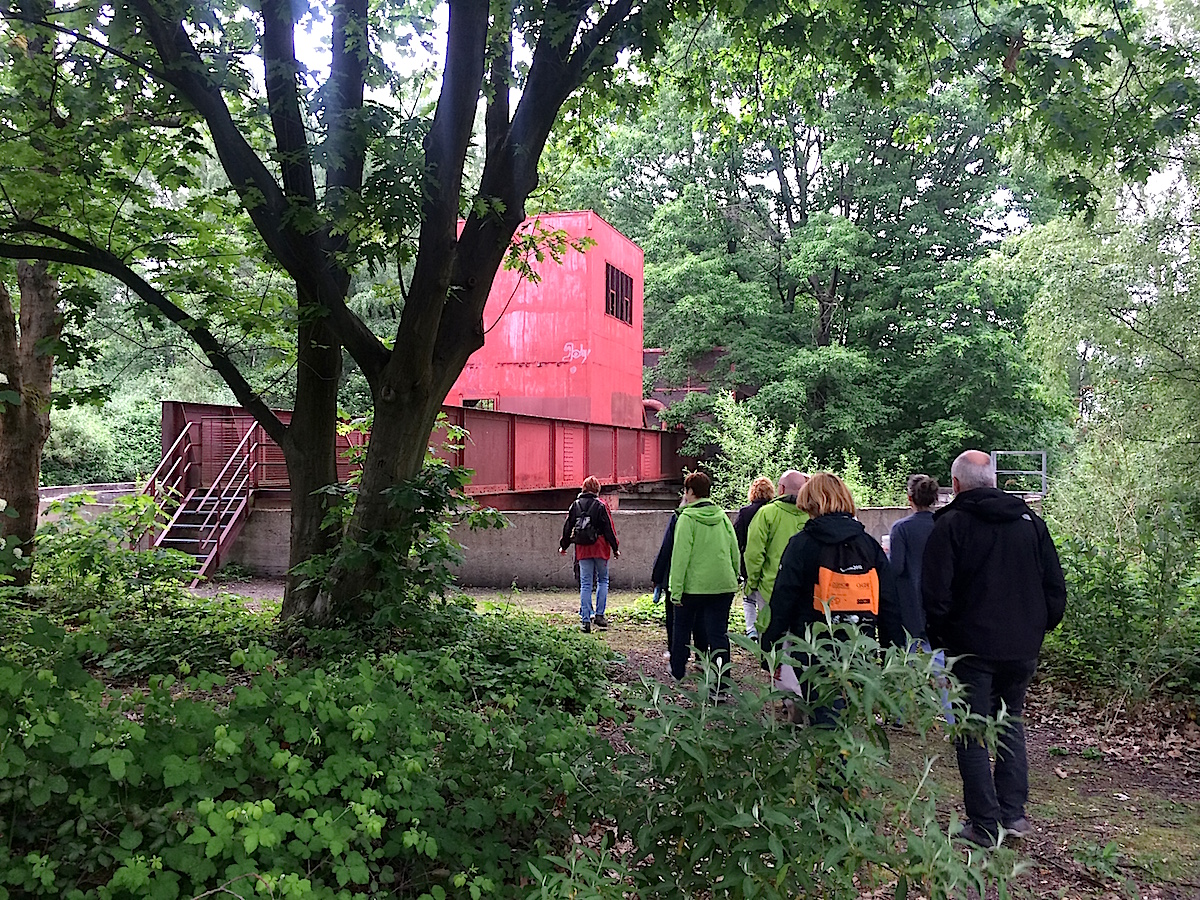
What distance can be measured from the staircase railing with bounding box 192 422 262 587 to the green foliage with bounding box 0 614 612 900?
10.2 meters

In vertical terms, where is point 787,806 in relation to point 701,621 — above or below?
above

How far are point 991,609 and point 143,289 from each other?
638 centimetres

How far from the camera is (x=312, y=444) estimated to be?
709 centimetres

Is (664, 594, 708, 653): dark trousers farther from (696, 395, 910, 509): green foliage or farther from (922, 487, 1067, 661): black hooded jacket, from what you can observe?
(696, 395, 910, 509): green foliage

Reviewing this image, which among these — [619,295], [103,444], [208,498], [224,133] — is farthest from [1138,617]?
[103,444]

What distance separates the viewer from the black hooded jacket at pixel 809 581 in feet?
14.8

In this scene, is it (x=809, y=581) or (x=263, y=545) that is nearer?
(x=809, y=581)

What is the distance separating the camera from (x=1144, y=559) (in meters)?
6.86

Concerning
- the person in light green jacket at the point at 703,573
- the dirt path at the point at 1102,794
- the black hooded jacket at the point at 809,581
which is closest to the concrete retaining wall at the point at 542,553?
the dirt path at the point at 1102,794

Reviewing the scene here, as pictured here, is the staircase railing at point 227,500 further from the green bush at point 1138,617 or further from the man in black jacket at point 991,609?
the green bush at point 1138,617

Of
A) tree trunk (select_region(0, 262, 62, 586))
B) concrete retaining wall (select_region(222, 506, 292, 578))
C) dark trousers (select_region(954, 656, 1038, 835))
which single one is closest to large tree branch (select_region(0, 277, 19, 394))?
tree trunk (select_region(0, 262, 62, 586))

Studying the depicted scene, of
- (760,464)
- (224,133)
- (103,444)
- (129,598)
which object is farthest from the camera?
(103,444)

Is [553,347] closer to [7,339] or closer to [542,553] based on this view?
[542,553]

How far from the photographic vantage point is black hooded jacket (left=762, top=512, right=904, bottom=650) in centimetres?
450
